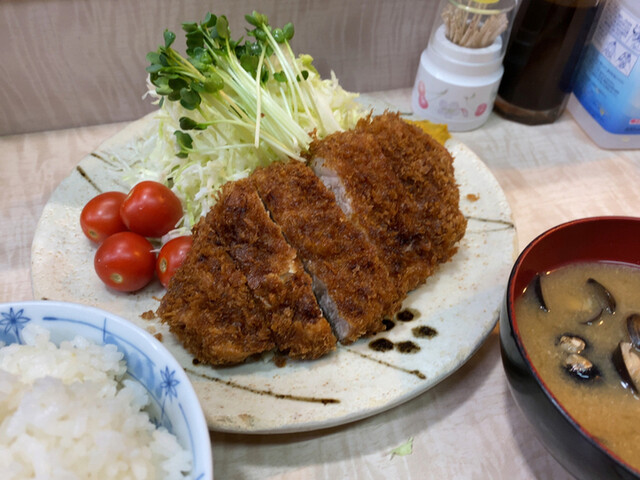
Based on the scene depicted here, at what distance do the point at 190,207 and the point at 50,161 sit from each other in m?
0.91

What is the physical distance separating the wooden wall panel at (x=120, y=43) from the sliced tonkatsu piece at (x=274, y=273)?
134 cm

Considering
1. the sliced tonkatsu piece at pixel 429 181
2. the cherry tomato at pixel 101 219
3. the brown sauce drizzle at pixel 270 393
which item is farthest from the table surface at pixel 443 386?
the sliced tonkatsu piece at pixel 429 181

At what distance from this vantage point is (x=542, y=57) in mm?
2818

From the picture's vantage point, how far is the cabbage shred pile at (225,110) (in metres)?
2.22

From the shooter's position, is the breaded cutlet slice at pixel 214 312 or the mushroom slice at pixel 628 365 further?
the breaded cutlet slice at pixel 214 312

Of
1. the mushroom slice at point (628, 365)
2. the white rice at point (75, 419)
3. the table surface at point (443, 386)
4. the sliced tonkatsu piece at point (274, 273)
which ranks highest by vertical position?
the mushroom slice at point (628, 365)

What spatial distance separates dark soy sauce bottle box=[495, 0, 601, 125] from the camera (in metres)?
2.64

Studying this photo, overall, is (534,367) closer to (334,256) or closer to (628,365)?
(628,365)

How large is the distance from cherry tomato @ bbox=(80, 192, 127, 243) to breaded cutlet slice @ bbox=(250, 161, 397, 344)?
Result: 2.26 feet

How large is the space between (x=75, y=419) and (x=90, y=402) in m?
0.06

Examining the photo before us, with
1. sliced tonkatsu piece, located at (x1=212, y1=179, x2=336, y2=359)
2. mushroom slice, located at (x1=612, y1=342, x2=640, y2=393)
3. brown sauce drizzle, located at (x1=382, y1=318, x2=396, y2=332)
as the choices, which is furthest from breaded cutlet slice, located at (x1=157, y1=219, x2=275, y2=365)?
mushroom slice, located at (x1=612, y1=342, x2=640, y2=393)

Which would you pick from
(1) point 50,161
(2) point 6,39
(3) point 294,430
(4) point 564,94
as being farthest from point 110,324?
(4) point 564,94

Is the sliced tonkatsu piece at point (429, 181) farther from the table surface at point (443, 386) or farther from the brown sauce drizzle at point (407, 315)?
the table surface at point (443, 386)

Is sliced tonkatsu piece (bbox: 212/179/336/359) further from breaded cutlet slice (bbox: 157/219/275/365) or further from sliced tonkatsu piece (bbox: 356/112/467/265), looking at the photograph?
sliced tonkatsu piece (bbox: 356/112/467/265)
